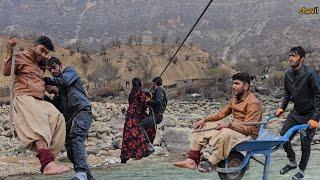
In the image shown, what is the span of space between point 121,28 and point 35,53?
12881 centimetres

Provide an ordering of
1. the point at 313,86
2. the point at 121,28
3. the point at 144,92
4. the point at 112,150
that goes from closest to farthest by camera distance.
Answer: the point at 313,86 < the point at 144,92 < the point at 112,150 < the point at 121,28

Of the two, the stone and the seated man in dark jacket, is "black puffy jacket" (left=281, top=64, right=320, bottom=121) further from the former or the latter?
the stone

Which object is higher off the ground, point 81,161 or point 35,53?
point 35,53

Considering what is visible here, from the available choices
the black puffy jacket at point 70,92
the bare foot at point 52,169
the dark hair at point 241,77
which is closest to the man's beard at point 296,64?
the dark hair at point 241,77

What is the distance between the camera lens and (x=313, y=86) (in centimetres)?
661

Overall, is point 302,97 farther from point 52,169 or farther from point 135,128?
point 135,128

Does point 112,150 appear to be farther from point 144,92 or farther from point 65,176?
point 65,176

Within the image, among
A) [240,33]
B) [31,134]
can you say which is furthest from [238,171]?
[240,33]

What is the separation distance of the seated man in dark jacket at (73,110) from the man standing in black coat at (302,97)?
82.8 inches

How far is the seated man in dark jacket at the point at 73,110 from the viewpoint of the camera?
5723 mm

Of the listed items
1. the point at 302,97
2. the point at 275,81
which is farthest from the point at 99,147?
the point at 275,81

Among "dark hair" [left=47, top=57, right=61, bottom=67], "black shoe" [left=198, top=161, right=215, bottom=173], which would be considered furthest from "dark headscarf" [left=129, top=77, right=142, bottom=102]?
"black shoe" [left=198, top=161, right=215, bottom=173]

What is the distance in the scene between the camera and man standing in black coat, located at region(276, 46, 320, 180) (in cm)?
660

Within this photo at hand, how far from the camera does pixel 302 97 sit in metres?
6.73
